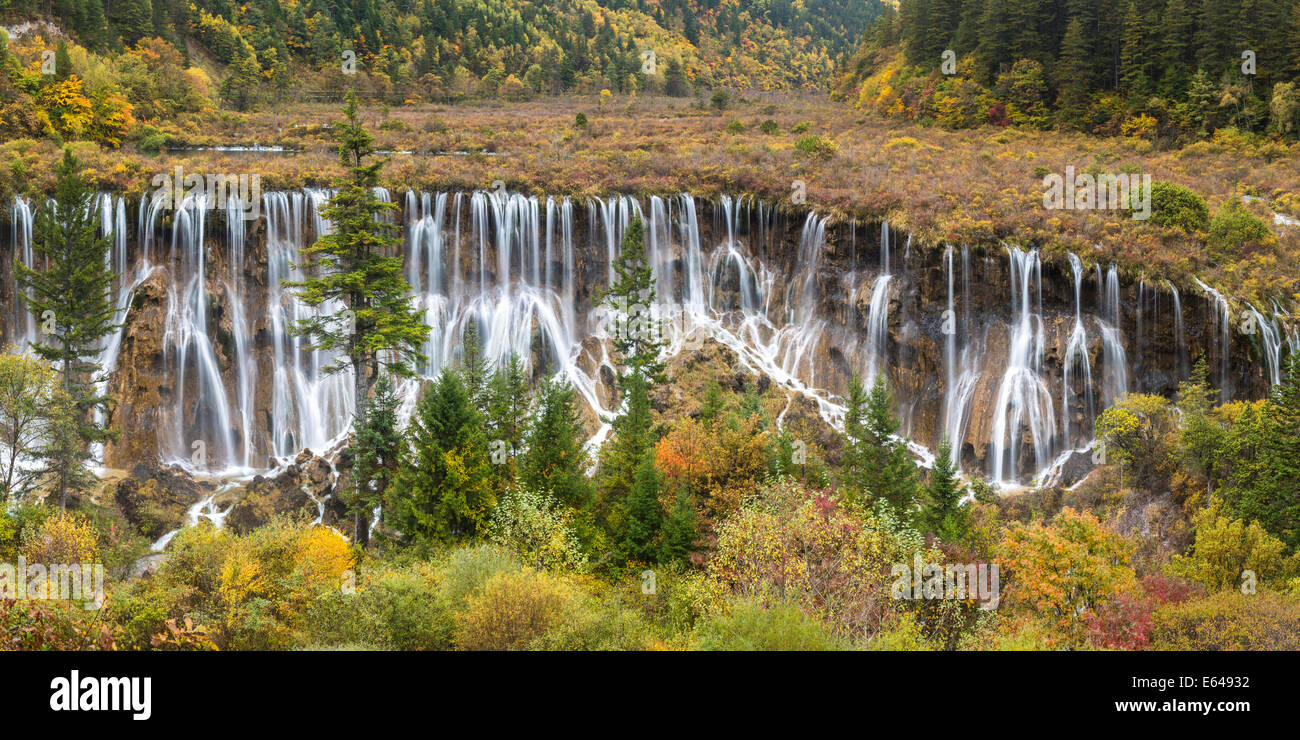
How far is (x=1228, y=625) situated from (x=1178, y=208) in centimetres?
3688

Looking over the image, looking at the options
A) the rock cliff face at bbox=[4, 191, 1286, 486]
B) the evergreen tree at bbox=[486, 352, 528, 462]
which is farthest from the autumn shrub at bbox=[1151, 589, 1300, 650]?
the evergreen tree at bbox=[486, 352, 528, 462]

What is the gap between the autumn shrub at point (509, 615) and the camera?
806 inches

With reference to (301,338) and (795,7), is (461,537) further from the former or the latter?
(795,7)

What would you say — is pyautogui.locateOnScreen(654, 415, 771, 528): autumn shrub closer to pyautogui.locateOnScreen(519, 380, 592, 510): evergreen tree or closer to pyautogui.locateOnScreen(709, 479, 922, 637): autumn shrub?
pyautogui.locateOnScreen(709, 479, 922, 637): autumn shrub

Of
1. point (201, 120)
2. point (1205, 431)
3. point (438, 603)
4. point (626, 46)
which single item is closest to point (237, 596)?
point (438, 603)

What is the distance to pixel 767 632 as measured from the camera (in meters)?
17.8

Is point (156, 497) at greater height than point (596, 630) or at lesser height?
greater

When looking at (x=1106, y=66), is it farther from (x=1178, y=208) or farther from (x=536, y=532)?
(x=536, y=532)

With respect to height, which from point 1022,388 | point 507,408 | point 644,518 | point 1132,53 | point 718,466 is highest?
point 1132,53

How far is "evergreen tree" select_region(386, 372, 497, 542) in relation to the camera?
31.1 meters

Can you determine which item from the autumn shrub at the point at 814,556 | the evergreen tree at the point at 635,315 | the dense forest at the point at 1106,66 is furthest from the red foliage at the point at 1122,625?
the dense forest at the point at 1106,66

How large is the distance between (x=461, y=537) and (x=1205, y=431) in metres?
31.1

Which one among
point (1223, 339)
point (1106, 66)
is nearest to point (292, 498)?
point (1223, 339)

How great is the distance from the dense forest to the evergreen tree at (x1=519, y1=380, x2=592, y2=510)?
194 feet
